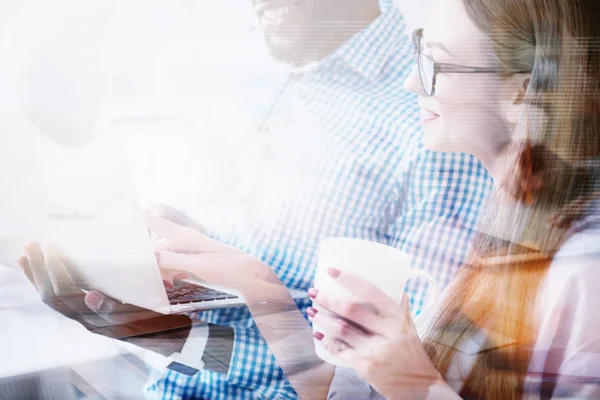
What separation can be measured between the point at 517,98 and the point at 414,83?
144 millimetres

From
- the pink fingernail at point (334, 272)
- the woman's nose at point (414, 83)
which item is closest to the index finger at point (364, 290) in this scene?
the pink fingernail at point (334, 272)

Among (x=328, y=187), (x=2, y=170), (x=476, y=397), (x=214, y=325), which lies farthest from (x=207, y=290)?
(x=476, y=397)

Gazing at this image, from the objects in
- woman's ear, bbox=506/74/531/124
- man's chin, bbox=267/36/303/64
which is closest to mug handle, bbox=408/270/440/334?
woman's ear, bbox=506/74/531/124

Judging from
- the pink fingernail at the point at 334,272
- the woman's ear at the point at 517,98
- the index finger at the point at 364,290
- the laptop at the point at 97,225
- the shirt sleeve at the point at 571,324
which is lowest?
the shirt sleeve at the point at 571,324

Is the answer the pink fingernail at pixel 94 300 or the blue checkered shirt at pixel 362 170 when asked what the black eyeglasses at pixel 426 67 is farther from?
the pink fingernail at pixel 94 300

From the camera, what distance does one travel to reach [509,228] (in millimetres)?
819

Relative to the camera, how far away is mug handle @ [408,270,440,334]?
32.8 inches

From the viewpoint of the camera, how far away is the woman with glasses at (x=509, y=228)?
2.50 ft

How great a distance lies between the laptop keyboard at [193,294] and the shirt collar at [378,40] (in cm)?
40

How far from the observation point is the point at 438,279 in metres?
0.84

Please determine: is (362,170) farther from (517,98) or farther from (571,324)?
(571,324)

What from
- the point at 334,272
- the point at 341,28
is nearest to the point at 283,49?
the point at 341,28

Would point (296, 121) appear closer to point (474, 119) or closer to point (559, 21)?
point (474, 119)

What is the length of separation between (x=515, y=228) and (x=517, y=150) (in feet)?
0.38
